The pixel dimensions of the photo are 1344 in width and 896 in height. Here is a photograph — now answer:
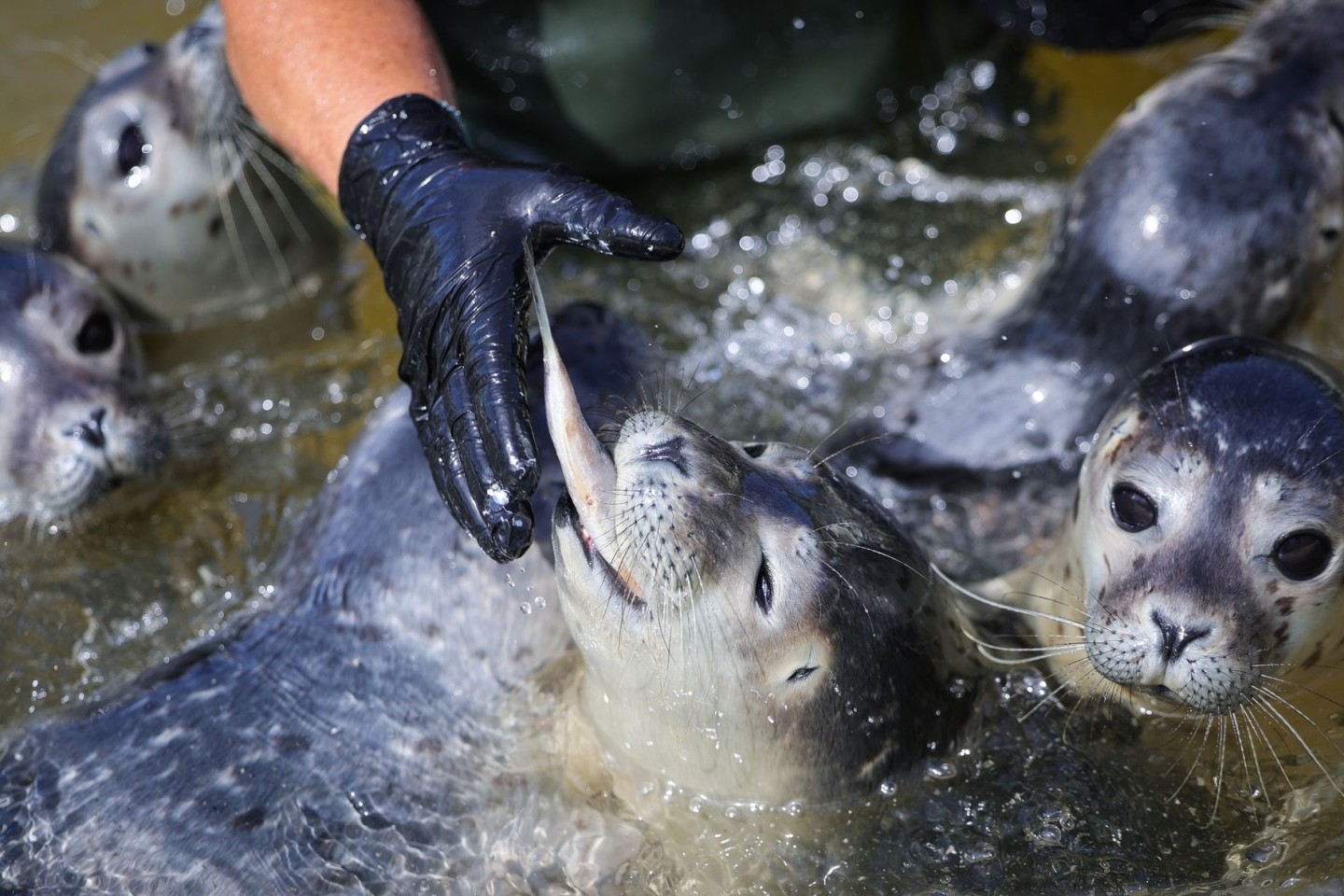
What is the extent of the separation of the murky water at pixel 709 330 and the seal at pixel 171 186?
0.69ft

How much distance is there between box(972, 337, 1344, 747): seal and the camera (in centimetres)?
278

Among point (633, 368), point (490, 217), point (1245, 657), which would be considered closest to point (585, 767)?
point (633, 368)

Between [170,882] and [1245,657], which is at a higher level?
[170,882]

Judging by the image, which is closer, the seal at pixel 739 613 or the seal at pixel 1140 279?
the seal at pixel 739 613

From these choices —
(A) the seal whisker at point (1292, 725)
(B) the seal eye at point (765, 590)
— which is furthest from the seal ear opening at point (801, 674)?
(A) the seal whisker at point (1292, 725)

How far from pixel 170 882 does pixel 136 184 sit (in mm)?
2561

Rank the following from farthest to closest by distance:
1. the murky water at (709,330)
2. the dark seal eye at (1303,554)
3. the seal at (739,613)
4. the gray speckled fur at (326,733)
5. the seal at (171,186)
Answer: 1. the seal at (171,186)
2. the murky water at (709,330)
3. the gray speckled fur at (326,733)
4. the dark seal eye at (1303,554)
5. the seal at (739,613)

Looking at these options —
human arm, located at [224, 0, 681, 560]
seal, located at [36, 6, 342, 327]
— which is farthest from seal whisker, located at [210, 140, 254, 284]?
human arm, located at [224, 0, 681, 560]

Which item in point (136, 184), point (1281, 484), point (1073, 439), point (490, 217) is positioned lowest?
point (1073, 439)

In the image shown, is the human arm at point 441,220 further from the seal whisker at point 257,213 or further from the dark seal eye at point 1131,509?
the dark seal eye at point 1131,509

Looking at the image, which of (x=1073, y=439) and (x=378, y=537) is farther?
(x=1073, y=439)

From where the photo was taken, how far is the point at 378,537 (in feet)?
11.0

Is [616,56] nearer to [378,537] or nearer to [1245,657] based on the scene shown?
[378,537]

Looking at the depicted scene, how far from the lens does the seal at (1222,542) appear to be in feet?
9.12
